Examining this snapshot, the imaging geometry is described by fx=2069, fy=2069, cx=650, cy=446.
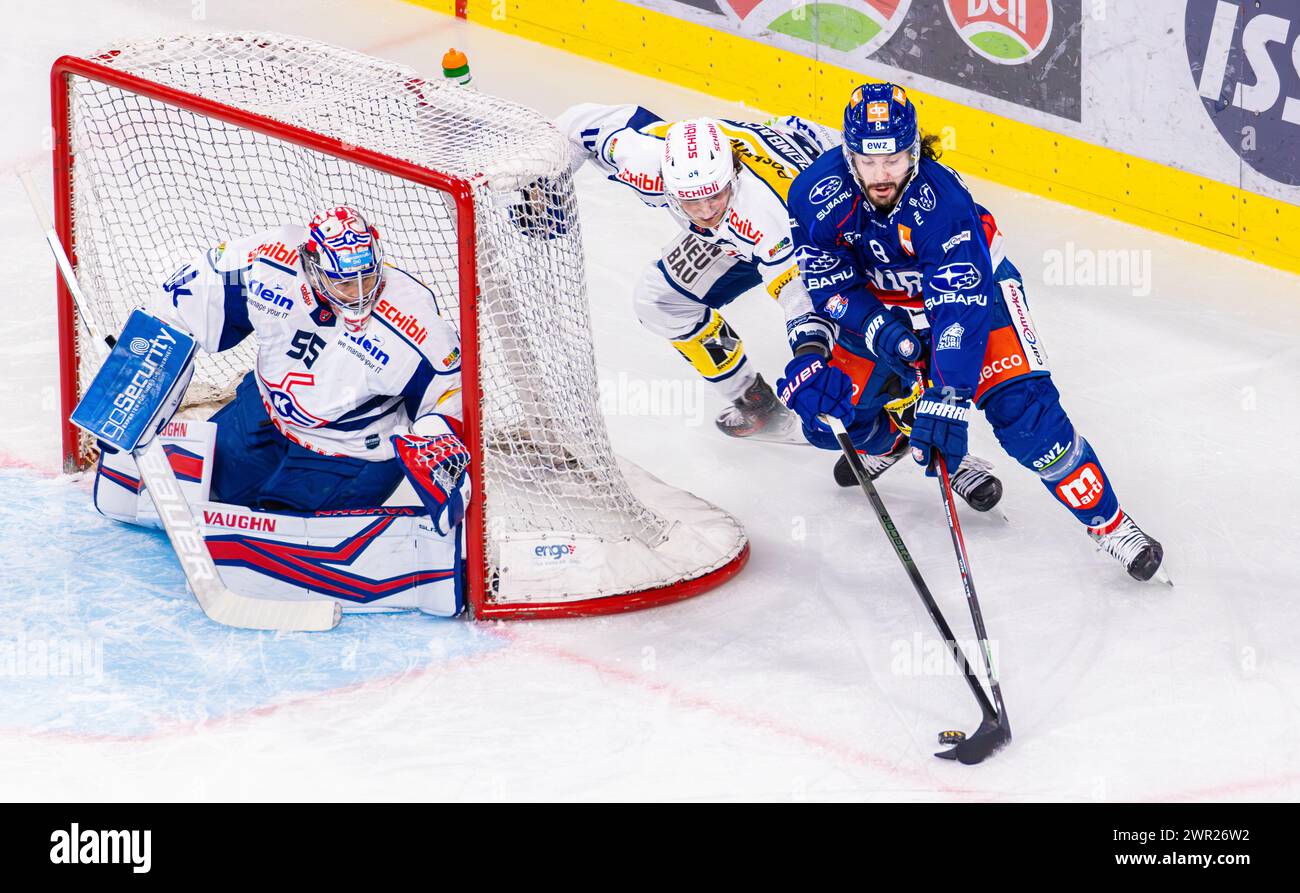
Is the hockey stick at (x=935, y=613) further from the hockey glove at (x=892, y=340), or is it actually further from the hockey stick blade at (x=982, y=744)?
the hockey glove at (x=892, y=340)

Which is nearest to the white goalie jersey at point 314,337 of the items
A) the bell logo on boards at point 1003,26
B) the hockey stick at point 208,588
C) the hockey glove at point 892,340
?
the hockey stick at point 208,588

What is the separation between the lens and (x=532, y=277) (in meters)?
5.12

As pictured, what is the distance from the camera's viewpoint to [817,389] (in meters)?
5.16

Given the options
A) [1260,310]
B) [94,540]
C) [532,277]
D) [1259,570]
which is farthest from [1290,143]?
[94,540]

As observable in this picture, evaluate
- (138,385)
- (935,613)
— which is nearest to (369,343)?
(138,385)

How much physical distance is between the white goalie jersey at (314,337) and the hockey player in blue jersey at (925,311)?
0.93m

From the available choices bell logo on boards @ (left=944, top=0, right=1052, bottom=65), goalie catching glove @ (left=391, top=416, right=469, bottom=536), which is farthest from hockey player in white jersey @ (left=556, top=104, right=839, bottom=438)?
bell logo on boards @ (left=944, top=0, right=1052, bottom=65)

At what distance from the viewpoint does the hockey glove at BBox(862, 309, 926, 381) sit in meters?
5.11

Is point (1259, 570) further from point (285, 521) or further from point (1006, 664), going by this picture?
point (285, 521)

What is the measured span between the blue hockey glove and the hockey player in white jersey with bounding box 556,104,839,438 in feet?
2.95

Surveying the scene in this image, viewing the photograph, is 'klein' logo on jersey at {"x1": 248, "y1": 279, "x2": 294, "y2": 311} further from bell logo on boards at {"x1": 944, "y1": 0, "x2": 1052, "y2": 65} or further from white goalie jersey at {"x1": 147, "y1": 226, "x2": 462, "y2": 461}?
bell logo on boards at {"x1": 944, "y1": 0, "x2": 1052, "y2": 65}

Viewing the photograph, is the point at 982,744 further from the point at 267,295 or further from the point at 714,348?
the point at 267,295

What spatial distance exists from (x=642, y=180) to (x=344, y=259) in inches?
41.6

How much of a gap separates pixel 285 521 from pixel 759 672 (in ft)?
4.01
